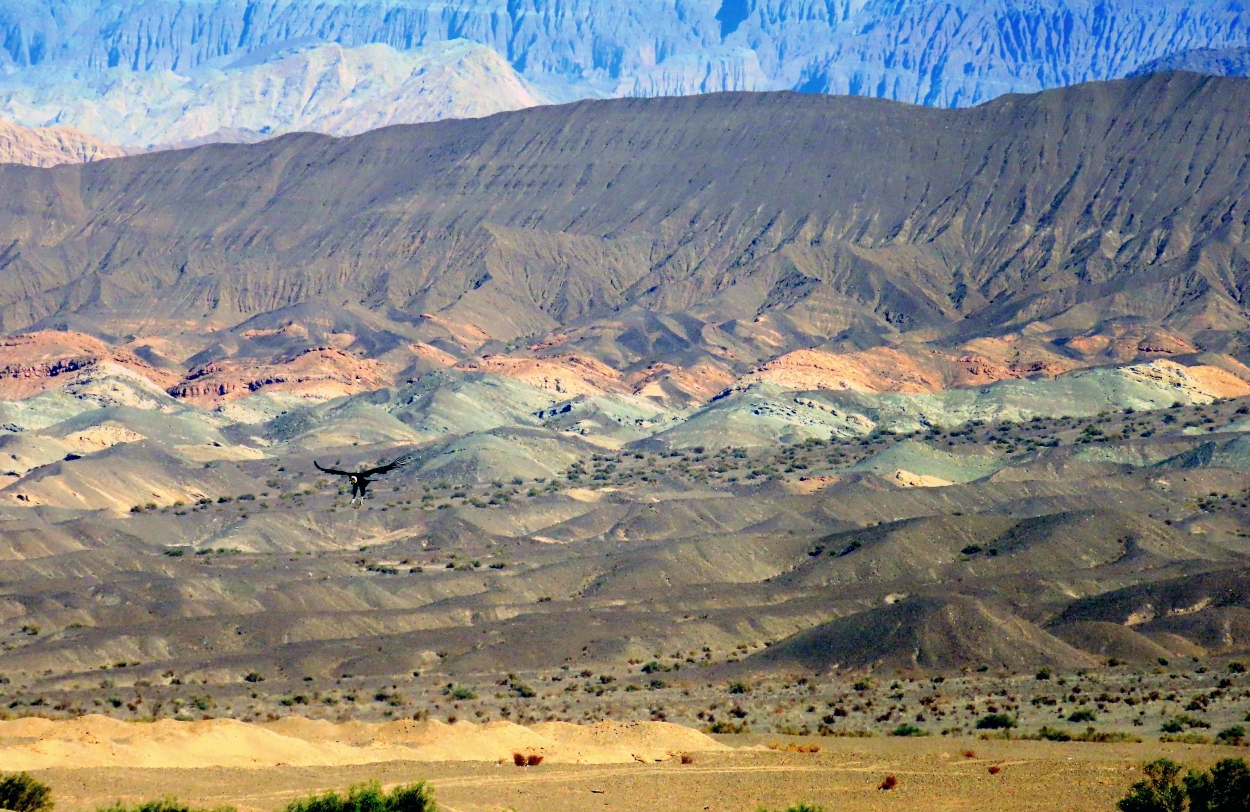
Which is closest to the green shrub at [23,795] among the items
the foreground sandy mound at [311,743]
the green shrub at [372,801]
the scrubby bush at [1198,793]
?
the green shrub at [372,801]

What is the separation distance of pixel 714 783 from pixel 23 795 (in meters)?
12.4

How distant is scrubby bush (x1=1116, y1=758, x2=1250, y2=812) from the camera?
104 ft

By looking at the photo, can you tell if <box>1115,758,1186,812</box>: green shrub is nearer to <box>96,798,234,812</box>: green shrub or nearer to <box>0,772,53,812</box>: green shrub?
<box>96,798,234,812</box>: green shrub

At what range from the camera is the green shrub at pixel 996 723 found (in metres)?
47.4

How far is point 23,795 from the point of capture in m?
32.1

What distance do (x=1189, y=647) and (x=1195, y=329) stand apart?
128 metres

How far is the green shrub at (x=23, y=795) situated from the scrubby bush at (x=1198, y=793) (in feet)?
56.1

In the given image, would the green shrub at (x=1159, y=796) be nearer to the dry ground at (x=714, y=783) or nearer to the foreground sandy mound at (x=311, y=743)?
the dry ground at (x=714, y=783)

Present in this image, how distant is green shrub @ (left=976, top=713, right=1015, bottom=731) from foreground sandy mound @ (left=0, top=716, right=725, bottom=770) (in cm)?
750

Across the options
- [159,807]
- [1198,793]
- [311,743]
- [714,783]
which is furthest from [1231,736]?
[159,807]

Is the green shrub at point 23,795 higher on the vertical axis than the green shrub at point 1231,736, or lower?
higher

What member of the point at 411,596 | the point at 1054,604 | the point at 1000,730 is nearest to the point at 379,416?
the point at 411,596

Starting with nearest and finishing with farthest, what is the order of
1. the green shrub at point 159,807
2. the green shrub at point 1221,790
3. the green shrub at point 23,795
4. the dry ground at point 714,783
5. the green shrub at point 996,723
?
the green shrub at point 159,807 < the green shrub at point 1221,790 < the green shrub at point 23,795 < the dry ground at point 714,783 < the green shrub at point 996,723

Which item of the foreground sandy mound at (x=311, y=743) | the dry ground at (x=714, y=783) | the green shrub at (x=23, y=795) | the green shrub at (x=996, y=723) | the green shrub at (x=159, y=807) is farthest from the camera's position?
the green shrub at (x=996, y=723)
